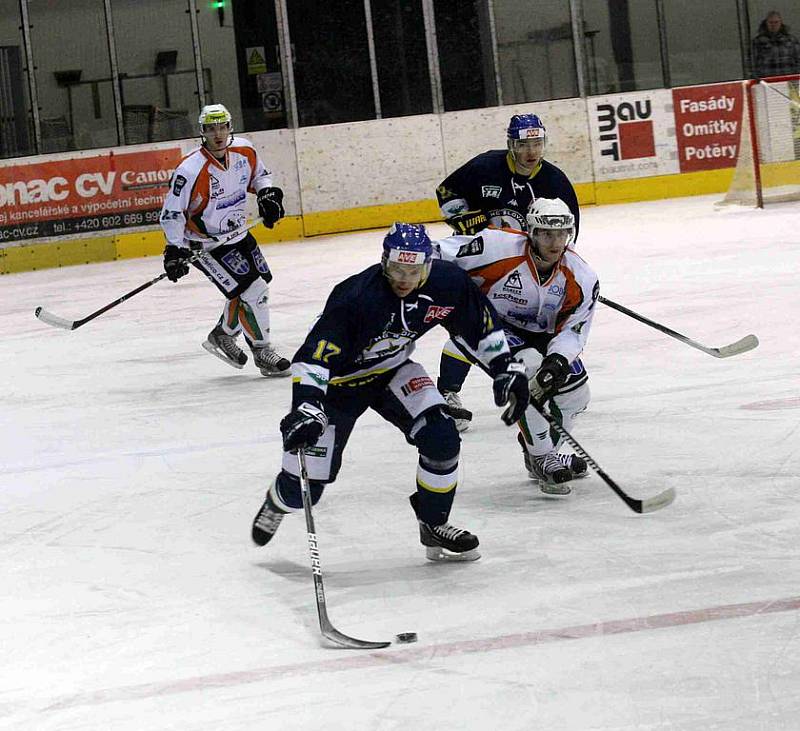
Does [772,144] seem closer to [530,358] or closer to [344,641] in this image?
[530,358]

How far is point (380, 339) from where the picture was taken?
3.65 metres

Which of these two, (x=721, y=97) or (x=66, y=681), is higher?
(x=721, y=97)

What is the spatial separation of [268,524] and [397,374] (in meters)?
0.55

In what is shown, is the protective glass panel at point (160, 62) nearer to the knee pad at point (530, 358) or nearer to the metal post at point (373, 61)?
the metal post at point (373, 61)

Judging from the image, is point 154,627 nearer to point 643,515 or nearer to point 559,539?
point 559,539

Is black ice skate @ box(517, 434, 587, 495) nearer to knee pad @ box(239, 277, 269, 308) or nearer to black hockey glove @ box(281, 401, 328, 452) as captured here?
black hockey glove @ box(281, 401, 328, 452)

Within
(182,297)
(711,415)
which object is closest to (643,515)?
(711,415)

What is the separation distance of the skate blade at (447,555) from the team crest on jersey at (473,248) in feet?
3.83

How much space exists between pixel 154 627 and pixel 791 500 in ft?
6.03

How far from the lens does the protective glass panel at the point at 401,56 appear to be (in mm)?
15062

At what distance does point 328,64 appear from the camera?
49.2 ft

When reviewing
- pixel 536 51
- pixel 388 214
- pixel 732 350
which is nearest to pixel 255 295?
pixel 732 350

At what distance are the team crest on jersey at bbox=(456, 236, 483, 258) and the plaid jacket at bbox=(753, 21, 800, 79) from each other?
1192 cm

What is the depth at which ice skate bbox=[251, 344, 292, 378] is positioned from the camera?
6832 millimetres
